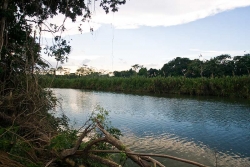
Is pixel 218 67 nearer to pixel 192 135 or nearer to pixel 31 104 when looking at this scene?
pixel 192 135

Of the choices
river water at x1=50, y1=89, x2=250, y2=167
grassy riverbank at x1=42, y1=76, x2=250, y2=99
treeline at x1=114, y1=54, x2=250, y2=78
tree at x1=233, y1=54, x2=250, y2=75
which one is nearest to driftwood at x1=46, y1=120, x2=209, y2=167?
river water at x1=50, y1=89, x2=250, y2=167

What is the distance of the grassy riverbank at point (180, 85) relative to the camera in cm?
2993

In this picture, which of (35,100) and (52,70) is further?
(52,70)

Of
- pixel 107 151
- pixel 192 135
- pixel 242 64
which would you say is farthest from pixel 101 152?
pixel 242 64

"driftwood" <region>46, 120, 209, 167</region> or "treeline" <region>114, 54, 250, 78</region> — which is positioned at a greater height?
"treeline" <region>114, 54, 250, 78</region>

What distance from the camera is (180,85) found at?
118 feet

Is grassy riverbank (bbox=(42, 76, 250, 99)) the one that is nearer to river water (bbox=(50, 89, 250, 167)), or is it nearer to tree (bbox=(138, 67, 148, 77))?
river water (bbox=(50, 89, 250, 167))

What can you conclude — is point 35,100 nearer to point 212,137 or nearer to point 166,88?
point 212,137

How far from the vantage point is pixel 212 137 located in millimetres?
11250

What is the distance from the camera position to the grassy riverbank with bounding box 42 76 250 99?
29927 mm

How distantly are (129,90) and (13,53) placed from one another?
3707 cm

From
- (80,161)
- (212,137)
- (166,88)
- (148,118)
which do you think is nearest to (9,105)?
(80,161)

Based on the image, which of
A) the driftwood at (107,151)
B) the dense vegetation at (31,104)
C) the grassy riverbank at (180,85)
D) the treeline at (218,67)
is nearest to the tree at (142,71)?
the treeline at (218,67)

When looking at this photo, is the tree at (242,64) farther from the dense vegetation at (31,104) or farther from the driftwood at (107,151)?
the driftwood at (107,151)
